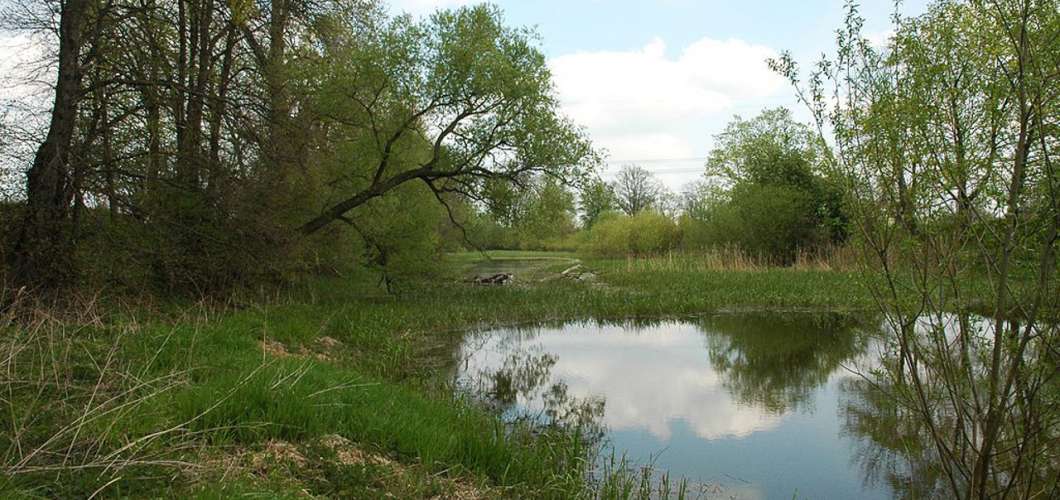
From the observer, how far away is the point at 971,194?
173 inches

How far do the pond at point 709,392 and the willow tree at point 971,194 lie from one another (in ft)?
4.38

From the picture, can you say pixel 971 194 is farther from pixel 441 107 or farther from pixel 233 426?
pixel 441 107

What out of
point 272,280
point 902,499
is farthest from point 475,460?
point 272,280

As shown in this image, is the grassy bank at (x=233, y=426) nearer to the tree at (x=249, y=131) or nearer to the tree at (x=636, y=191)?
the tree at (x=249, y=131)

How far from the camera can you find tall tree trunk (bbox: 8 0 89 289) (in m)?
9.26

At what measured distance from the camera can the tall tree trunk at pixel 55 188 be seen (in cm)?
926

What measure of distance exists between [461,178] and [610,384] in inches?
376

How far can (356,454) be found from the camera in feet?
15.2

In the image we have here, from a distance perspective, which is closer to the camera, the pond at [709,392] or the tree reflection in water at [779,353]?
the pond at [709,392]

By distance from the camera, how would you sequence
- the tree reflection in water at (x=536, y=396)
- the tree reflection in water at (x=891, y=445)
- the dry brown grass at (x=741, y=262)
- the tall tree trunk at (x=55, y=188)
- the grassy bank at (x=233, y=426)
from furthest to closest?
the dry brown grass at (x=741, y=262) < the tall tree trunk at (x=55, y=188) < the tree reflection in water at (x=536, y=396) < the tree reflection in water at (x=891, y=445) < the grassy bank at (x=233, y=426)

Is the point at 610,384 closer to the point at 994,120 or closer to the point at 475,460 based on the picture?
the point at 475,460

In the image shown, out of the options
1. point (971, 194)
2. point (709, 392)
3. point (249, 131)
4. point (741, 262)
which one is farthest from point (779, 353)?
point (741, 262)

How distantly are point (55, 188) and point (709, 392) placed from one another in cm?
908

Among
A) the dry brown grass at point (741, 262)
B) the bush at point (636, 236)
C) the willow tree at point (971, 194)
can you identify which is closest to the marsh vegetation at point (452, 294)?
the willow tree at point (971, 194)
